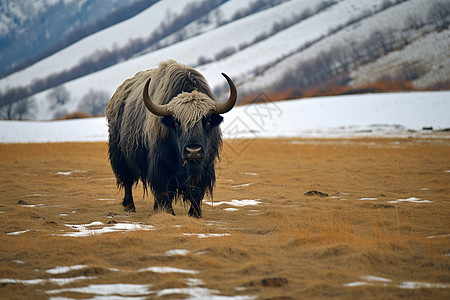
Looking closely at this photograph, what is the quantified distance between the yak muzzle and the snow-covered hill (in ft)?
176

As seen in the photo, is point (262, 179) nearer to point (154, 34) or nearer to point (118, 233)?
point (118, 233)

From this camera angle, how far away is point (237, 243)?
5137 mm

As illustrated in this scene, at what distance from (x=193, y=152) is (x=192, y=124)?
1.75 ft

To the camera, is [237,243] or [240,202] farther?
[240,202]

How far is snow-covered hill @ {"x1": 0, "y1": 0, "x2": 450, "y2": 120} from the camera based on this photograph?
65.4 metres

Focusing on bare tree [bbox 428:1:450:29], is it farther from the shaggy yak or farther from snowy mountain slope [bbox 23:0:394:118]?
the shaggy yak

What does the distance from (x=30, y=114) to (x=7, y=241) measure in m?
96.1

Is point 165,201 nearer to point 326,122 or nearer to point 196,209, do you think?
point 196,209

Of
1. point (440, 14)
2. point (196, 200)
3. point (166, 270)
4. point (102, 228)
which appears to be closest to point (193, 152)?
point (196, 200)

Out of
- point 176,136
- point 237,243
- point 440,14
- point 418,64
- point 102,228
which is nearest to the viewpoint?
point 237,243

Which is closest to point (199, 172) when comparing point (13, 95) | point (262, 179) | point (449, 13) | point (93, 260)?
point (93, 260)

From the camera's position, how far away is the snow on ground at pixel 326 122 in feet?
107

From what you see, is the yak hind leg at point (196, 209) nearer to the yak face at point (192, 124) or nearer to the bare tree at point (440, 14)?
the yak face at point (192, 124)

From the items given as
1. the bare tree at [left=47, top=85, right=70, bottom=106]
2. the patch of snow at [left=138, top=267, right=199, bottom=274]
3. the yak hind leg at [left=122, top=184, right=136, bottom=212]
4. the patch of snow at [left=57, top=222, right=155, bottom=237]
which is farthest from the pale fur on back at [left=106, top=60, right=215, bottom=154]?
the bare tree at [left=47, top=85, right=70, bottom=106]
